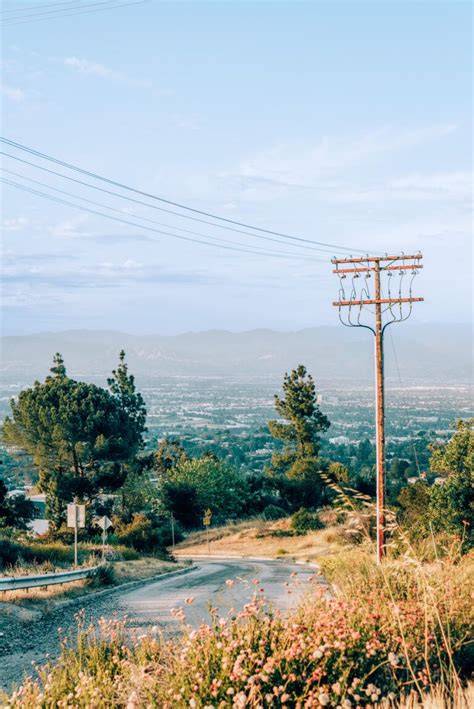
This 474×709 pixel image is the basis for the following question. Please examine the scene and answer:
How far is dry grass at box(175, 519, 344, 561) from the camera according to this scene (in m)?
38.7

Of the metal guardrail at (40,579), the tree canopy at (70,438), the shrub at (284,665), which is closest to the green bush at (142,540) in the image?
the tree canopy at (70,438)

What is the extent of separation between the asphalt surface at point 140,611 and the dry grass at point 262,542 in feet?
58.6

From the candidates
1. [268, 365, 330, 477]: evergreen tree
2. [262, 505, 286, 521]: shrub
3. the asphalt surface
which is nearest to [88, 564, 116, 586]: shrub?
the asphalt surface

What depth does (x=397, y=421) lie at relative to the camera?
18750 cm

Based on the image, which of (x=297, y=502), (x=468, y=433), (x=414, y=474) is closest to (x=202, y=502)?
(x=297, y=502)

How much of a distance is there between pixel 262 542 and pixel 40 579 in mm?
31465

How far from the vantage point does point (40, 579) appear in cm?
1490

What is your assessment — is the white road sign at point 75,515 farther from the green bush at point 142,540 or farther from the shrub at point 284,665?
the green bush at point 142,540

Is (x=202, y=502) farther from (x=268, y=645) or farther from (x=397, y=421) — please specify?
(x=397, y=421)

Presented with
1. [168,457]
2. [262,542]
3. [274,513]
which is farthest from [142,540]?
[168,457]

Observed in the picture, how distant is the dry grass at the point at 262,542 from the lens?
38.7 metres

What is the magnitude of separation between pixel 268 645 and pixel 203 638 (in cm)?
62

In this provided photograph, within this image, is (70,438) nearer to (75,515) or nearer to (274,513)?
(274,513)

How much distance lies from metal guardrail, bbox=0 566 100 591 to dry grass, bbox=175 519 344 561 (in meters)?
20.0
